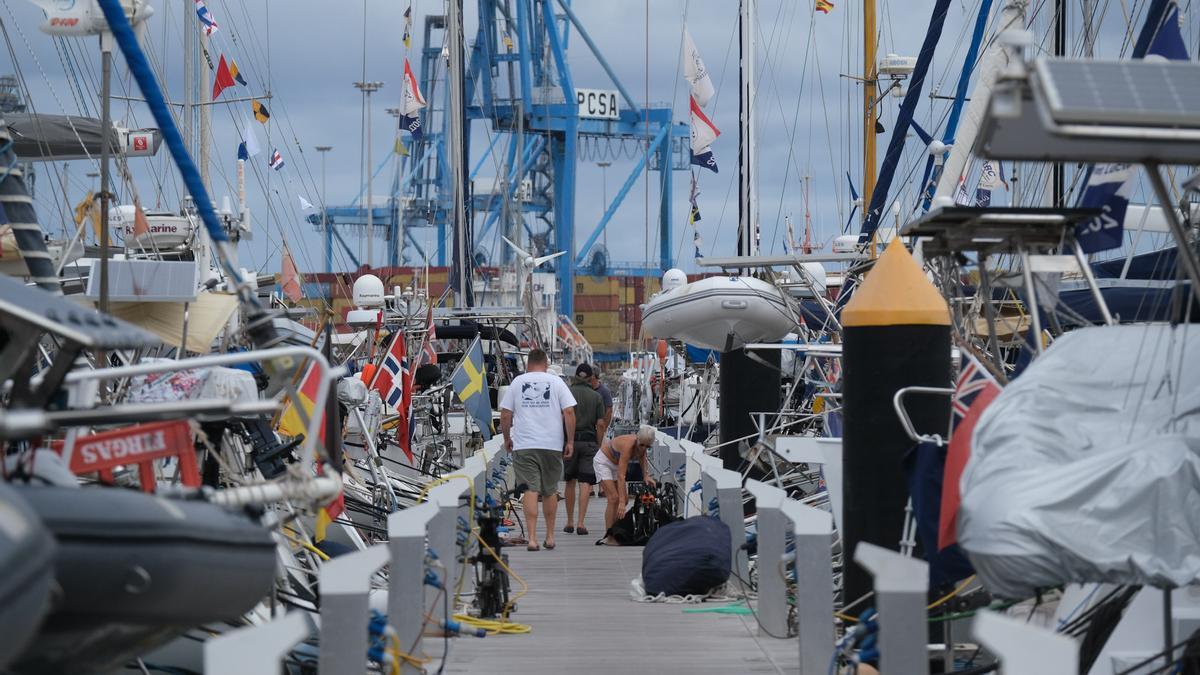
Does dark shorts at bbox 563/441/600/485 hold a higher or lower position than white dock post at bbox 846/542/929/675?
lower

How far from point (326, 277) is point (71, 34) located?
64.4 metres

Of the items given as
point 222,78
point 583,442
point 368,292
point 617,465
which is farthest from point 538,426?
point 222,78

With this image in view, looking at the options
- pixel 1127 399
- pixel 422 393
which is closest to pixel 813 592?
pixel 1127 399

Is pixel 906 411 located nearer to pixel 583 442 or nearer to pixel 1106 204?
pixel 1106 204

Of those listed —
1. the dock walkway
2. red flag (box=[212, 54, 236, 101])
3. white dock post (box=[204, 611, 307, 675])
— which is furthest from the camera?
red flag (box=[212, 54, 236, 101])

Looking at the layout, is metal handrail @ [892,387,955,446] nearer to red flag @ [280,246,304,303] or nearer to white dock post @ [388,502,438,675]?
white dock post @ [388,502,438,675]

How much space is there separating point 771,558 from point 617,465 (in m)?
6.25

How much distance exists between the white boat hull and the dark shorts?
142 cm

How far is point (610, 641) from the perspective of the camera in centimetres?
909

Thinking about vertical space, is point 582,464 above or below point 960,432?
below

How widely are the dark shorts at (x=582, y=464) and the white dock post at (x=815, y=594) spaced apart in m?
8.17

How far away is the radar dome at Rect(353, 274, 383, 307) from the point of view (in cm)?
2467

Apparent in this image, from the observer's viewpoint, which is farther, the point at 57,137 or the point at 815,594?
the point at 57,137

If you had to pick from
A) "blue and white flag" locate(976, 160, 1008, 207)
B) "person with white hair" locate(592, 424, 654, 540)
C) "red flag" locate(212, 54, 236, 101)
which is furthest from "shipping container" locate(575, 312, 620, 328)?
"person with white hair" locate(592, 424, 654, 540)
